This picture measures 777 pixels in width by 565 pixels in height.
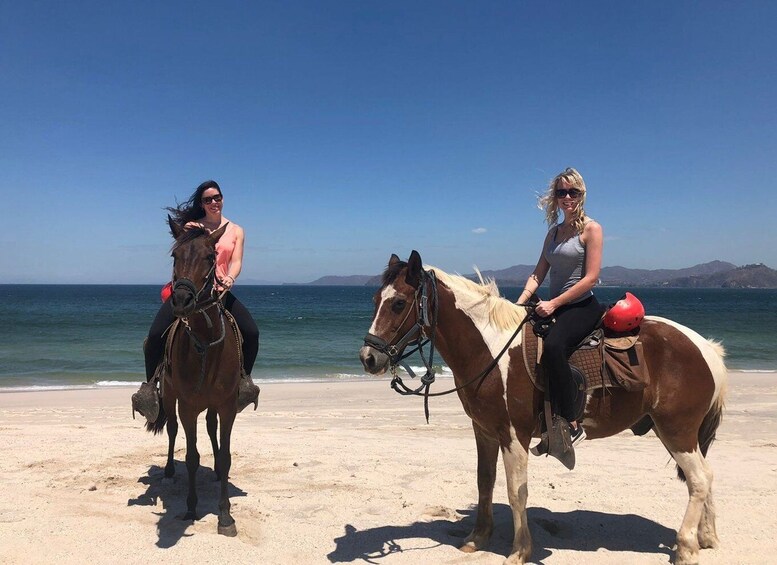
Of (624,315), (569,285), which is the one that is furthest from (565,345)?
(624,315)

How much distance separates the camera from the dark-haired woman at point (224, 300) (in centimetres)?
467

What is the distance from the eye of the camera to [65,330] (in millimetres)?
32156

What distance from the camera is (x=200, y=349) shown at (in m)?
4.07

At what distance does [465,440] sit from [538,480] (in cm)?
215

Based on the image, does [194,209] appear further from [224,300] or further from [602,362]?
[602,362]

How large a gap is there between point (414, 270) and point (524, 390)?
3.97 ft

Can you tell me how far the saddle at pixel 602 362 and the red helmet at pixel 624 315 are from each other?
9cm

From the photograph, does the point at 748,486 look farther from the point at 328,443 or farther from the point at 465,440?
the point at 328,443

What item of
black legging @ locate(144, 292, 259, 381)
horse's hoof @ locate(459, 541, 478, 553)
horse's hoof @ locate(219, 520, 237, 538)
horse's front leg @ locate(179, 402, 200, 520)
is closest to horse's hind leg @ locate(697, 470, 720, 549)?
horse's hoof @ locate(459, 541, 478, 553)

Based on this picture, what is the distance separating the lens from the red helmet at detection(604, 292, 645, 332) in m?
3.74

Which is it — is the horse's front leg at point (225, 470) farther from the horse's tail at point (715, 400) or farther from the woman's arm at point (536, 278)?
the horse's tail at point (715, 400)

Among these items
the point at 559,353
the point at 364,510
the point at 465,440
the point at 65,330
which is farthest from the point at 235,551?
the point at 65,330

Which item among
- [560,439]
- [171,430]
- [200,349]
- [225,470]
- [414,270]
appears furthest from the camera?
[171,430]

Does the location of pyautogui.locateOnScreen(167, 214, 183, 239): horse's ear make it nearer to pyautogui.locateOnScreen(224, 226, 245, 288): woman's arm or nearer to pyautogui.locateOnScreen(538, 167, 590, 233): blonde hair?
pyautogui.locateOnScreen(224, 226, 245, 288): woman's arm
